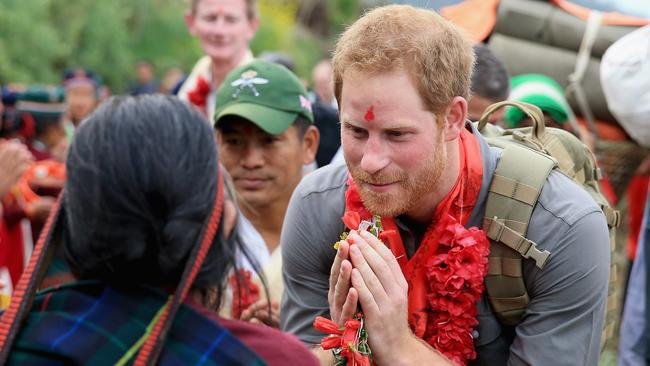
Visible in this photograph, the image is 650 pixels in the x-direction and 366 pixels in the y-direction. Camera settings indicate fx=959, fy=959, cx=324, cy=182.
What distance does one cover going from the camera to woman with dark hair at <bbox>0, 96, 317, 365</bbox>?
218 centimetres

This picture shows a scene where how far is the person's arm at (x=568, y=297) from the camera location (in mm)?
3139

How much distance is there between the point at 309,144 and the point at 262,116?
40 centimetres

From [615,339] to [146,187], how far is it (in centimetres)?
542

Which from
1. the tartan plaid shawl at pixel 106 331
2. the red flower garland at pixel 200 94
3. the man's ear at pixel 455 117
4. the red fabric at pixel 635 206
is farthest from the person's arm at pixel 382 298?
the red fabric at pixel 635 206

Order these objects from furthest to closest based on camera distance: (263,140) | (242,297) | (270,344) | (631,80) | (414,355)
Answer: (263,140)
(631,80)
(242,297)
(414,355)
(270,344)

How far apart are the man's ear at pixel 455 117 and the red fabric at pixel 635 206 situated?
4.41 meters

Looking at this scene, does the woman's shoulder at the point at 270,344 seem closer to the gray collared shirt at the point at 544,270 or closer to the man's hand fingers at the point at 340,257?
the man's hand fingers at the point at 340,257

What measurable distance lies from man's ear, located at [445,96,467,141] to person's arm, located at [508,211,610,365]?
18.6 inches

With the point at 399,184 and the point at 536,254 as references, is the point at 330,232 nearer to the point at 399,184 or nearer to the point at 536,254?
the point at 399,184

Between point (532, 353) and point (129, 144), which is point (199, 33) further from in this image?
point (129, 144)

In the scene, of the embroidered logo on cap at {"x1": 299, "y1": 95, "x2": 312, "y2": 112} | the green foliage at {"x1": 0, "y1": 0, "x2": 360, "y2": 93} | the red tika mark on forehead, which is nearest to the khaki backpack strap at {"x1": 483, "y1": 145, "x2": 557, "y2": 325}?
the red tika mark on forehead

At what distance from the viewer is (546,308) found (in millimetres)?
3189

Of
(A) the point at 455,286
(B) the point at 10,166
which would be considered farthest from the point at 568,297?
(B) the point at 10,166

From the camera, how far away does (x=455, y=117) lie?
10.7ft
